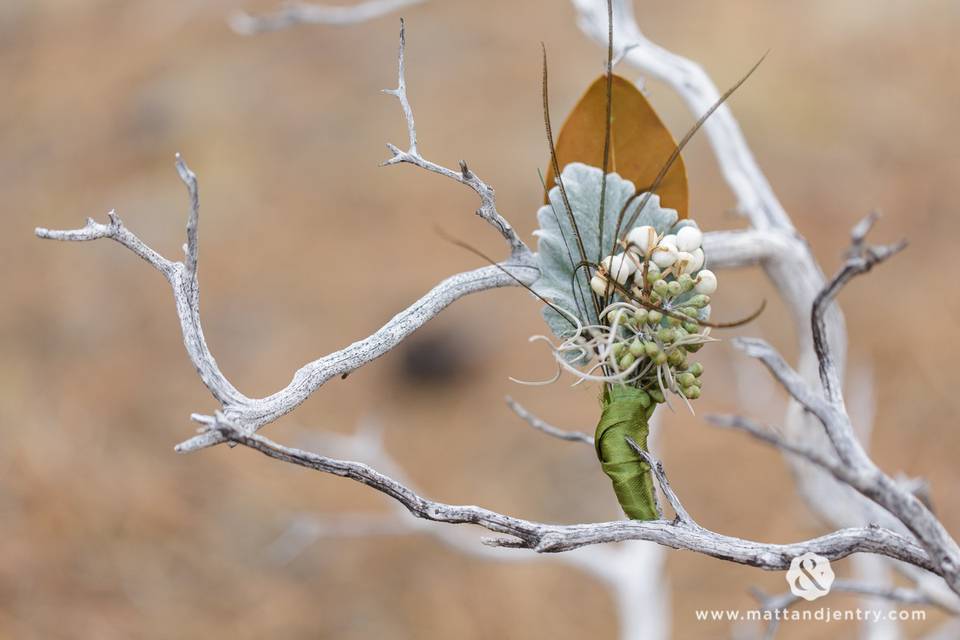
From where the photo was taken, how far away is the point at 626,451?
594 millimetres

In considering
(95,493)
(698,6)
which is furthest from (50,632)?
(698,6)

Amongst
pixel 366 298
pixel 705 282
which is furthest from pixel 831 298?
pixel 366 298

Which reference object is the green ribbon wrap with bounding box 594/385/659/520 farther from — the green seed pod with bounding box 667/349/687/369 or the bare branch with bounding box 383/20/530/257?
the bare branch with bounding box 383/20/530/257

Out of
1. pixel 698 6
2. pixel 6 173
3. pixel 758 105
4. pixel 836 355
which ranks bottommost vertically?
pixel 836 355

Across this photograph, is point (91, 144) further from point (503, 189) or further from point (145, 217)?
point (503, 189)

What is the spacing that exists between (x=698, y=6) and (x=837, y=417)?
4.10 m

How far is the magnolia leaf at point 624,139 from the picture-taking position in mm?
657

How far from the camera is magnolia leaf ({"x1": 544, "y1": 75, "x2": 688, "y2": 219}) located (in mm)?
657

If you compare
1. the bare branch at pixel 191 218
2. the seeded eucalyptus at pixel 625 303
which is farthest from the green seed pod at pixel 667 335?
the bare branch at pixel 191 218

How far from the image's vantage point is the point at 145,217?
129 inches

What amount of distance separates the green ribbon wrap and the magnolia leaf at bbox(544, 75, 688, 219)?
0.16 m

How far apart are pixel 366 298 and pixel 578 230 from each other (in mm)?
2557

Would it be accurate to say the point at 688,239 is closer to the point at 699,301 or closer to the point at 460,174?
the point at 699,301

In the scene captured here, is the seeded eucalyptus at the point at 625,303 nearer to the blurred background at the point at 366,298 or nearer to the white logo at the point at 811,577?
the white logo at the point at 811,577
